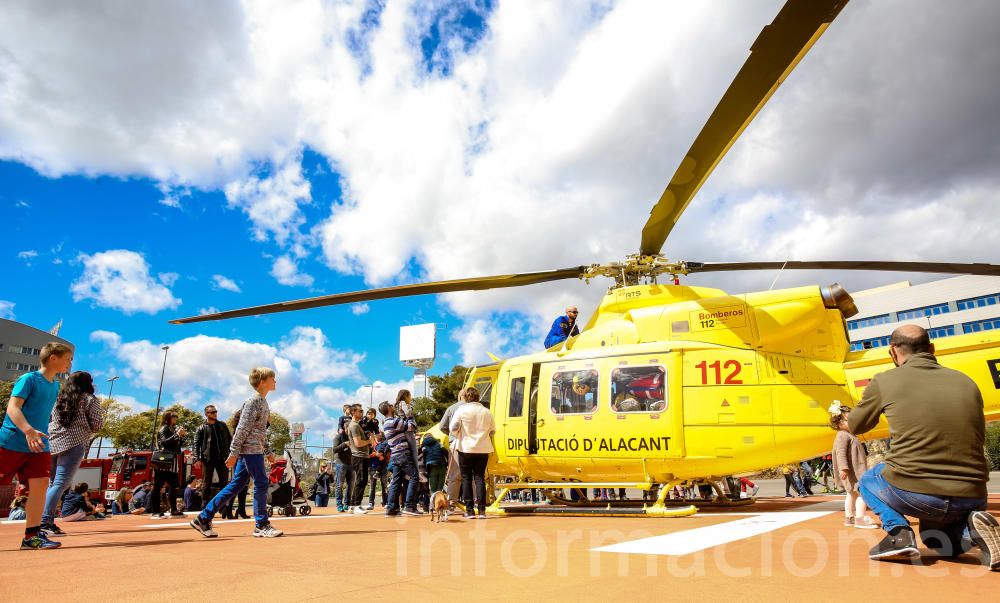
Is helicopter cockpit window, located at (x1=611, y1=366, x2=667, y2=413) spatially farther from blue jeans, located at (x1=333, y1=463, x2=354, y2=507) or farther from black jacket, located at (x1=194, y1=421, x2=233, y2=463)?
black jacket, located at (x1=194, y1=421, x2=233, y2=463)

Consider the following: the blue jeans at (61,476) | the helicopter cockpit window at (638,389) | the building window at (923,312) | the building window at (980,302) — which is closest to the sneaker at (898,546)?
the helicopter cockpit window at (638,389)

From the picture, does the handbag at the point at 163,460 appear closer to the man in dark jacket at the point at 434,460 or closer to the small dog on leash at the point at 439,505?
the man in dark jacket at the point at 434,460

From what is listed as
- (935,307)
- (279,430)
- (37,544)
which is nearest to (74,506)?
(37,544)

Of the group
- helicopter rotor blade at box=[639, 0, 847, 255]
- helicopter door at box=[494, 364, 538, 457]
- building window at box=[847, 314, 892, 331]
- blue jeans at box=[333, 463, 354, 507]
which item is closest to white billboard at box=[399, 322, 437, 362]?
blue jeans at box=[333, 463, 354, 507]

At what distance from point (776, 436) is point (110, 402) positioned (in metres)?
57.5

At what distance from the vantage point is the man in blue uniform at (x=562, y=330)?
10.4 metres

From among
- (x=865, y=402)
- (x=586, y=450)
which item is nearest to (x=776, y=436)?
(x=586, y=450)

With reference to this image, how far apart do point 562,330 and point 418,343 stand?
40083 mm

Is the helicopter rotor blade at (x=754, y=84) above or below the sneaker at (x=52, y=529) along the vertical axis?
above

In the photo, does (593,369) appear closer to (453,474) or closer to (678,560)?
(453,474)

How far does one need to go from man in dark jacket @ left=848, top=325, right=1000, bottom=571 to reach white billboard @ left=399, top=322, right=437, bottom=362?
A: 150 feet

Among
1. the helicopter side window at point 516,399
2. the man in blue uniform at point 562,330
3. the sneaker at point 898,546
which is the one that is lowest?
the sneaker at point 898,546

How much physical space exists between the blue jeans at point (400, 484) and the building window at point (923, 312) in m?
69.7

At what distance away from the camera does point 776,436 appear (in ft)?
24.5
